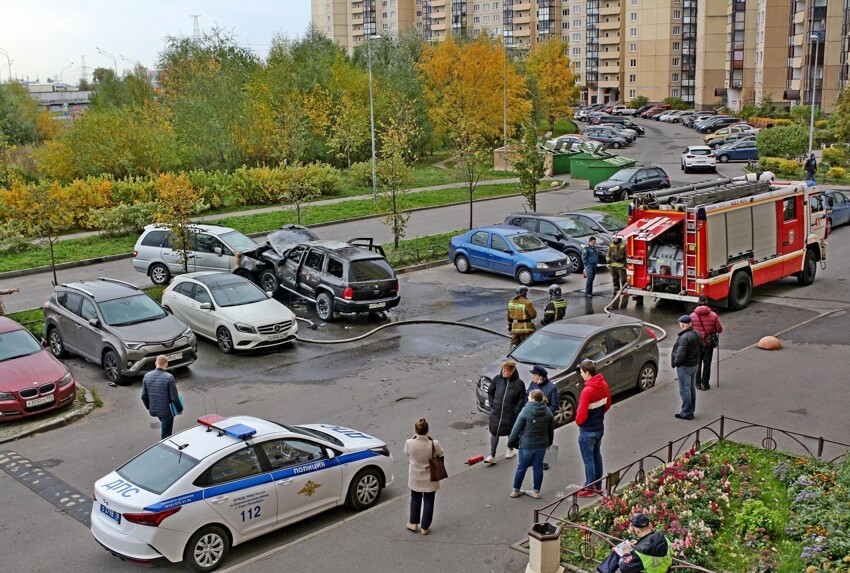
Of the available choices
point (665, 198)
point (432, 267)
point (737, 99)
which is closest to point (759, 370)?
point (665, 198)

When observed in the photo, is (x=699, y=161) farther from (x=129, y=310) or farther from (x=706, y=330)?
(x=129, y=310)

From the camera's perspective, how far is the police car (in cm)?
932

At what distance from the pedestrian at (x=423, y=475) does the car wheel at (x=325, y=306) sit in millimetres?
11512

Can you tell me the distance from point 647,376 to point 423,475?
673 cm

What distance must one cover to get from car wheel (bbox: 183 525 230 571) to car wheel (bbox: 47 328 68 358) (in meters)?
10.5

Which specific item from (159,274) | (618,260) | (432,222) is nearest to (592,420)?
(618,260)

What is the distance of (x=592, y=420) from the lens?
10812 millimetres

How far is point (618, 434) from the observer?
516 inches

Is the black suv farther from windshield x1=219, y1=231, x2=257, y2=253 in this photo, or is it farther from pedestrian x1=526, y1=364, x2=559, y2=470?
pedestrian x1=526, y1=364, x2=559, y2=470

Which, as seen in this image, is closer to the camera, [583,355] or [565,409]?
[565,409]

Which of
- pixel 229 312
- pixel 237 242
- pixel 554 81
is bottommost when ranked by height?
pixel 229 312

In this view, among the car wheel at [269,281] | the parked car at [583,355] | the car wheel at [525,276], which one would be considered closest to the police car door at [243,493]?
the parked car at [583,355]

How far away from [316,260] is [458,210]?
1642 centimetres

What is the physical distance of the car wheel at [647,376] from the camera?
1544cm
